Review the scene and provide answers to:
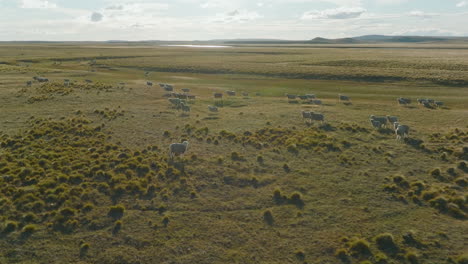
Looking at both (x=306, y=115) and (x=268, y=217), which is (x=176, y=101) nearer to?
(x=306, y=115)

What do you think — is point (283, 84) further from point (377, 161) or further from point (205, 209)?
point (205, 209)

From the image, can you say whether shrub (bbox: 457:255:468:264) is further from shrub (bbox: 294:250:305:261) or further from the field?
shrub (bbox: 294:250:305:261)

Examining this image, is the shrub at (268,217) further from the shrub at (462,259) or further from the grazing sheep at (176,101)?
the grazing sheep at (176,101)

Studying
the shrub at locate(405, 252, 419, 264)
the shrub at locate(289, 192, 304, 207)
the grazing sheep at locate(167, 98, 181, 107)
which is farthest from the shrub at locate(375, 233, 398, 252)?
the grazing sheep at locate(167, 98, 181, 107)

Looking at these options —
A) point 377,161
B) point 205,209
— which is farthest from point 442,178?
point 205,209

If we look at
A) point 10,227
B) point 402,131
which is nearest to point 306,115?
point 402,131

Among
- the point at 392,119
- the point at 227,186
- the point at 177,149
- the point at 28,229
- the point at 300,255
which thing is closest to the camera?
the point at 300,255
